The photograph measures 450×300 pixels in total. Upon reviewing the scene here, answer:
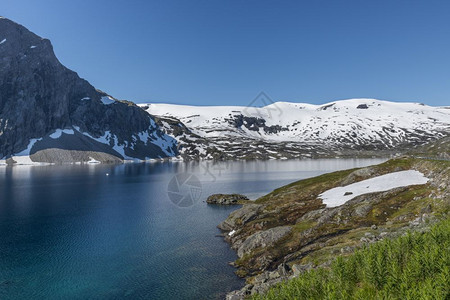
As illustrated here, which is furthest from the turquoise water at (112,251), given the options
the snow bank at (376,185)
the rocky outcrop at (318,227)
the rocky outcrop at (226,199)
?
the snow bank at (376,185)

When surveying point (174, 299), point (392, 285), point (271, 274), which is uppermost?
point (392, 285)

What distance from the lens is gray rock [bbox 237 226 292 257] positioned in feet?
179

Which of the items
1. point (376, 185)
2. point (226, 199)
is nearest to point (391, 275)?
point (376, 185)

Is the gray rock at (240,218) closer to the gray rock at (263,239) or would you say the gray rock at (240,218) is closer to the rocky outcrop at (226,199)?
the gray rock at (263,239)

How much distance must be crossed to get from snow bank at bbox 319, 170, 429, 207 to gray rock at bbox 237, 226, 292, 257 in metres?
16.9

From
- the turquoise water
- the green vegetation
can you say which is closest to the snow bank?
the turquoise water

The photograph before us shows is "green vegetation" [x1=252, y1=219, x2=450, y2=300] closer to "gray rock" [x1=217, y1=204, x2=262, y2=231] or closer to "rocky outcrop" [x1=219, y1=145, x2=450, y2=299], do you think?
"rocky outcrop" [x1=219, y1=145, x2=450, y2=299]

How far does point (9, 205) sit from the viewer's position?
97312mm

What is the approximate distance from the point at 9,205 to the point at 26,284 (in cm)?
6728

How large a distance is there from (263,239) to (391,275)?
1424 inches

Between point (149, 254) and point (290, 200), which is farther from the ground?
point (290, 200)

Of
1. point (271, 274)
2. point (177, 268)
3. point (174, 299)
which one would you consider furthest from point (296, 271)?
point (177, 268)

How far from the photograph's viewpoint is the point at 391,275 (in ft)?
67.7

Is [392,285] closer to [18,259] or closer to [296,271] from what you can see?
[296,271]
